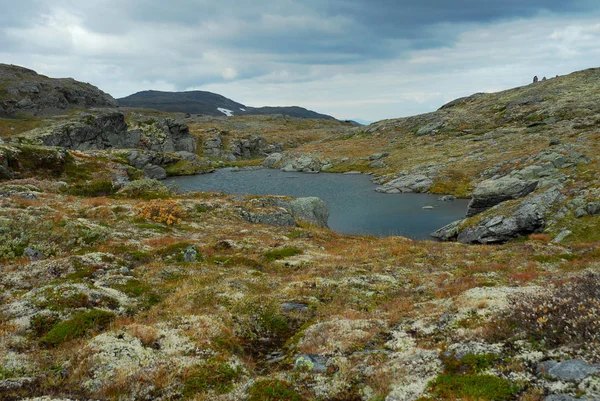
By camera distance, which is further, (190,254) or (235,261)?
(235,261)

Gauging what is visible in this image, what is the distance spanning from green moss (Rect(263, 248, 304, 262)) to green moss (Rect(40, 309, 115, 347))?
40.4 ft

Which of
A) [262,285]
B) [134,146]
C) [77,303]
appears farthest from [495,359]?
[134,146]

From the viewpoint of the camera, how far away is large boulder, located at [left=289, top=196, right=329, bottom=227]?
50.2m

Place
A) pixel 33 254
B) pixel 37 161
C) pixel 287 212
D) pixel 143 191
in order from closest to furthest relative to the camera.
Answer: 1. pixel 33 254
2. pixel 287 212
3. pixel 143 191
4. pixel 37 161

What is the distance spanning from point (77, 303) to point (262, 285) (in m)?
8.63

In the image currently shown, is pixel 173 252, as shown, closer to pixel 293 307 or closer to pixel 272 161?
pixel 293 307

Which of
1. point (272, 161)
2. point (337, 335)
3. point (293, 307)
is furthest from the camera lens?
point (272, 161)

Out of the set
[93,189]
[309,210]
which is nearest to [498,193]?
[309,210]

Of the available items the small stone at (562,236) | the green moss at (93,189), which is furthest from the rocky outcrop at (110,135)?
the small stone at (562,236)

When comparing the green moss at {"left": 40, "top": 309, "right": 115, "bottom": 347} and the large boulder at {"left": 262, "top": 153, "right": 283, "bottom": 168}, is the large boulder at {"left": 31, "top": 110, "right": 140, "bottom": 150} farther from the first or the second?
the green moss at {"left": 40, "top": 309, "right": 115, "bottom": 347}

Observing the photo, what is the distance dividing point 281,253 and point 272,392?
663 inches

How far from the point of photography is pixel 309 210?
5097 cm

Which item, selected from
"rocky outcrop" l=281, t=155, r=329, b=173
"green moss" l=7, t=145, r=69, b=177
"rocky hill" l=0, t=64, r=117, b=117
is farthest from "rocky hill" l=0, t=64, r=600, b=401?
"rocky hill" l=0, t=64, r=117, b=117

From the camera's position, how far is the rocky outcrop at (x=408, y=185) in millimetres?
90750
